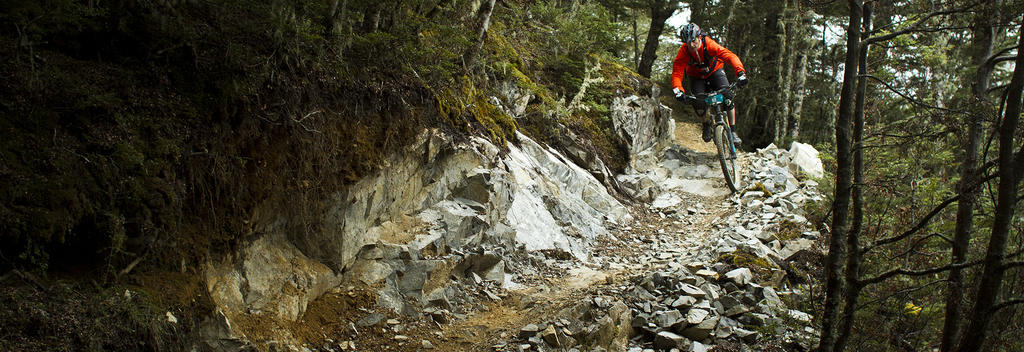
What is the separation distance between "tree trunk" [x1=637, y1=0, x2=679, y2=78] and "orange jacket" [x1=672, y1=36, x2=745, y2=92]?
667 cm

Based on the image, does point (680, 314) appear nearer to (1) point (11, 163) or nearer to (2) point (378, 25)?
(2) point (378, 25)

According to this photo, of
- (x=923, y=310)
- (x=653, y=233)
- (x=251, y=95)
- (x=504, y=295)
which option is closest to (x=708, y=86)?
(x=653, y=233)

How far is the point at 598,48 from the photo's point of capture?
13766 mm

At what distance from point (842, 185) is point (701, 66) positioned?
662 centimetres

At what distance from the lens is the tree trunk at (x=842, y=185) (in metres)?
4.35

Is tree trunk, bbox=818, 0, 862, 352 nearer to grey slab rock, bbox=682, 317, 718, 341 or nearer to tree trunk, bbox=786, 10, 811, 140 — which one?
grey slab rock, bbox=682, 317, 718, 341

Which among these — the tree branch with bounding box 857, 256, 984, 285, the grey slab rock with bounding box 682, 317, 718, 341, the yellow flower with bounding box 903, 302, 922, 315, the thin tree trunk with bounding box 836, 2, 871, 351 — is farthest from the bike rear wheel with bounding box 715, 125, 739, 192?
the tree branch with bounding box 857, 256, 984, 285

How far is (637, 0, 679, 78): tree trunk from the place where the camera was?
655 inches

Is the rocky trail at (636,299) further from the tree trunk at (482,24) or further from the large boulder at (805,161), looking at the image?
the large boulder at (805,161)

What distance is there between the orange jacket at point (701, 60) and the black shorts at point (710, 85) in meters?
0.11

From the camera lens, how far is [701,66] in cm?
1051

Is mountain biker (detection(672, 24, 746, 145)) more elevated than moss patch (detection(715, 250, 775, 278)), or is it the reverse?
mountain biker (detection(672, 24, 746, 145))

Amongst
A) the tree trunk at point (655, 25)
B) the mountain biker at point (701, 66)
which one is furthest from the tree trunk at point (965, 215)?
the tree trunk at point (655, 25)

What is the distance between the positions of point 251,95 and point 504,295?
3.60 meters
